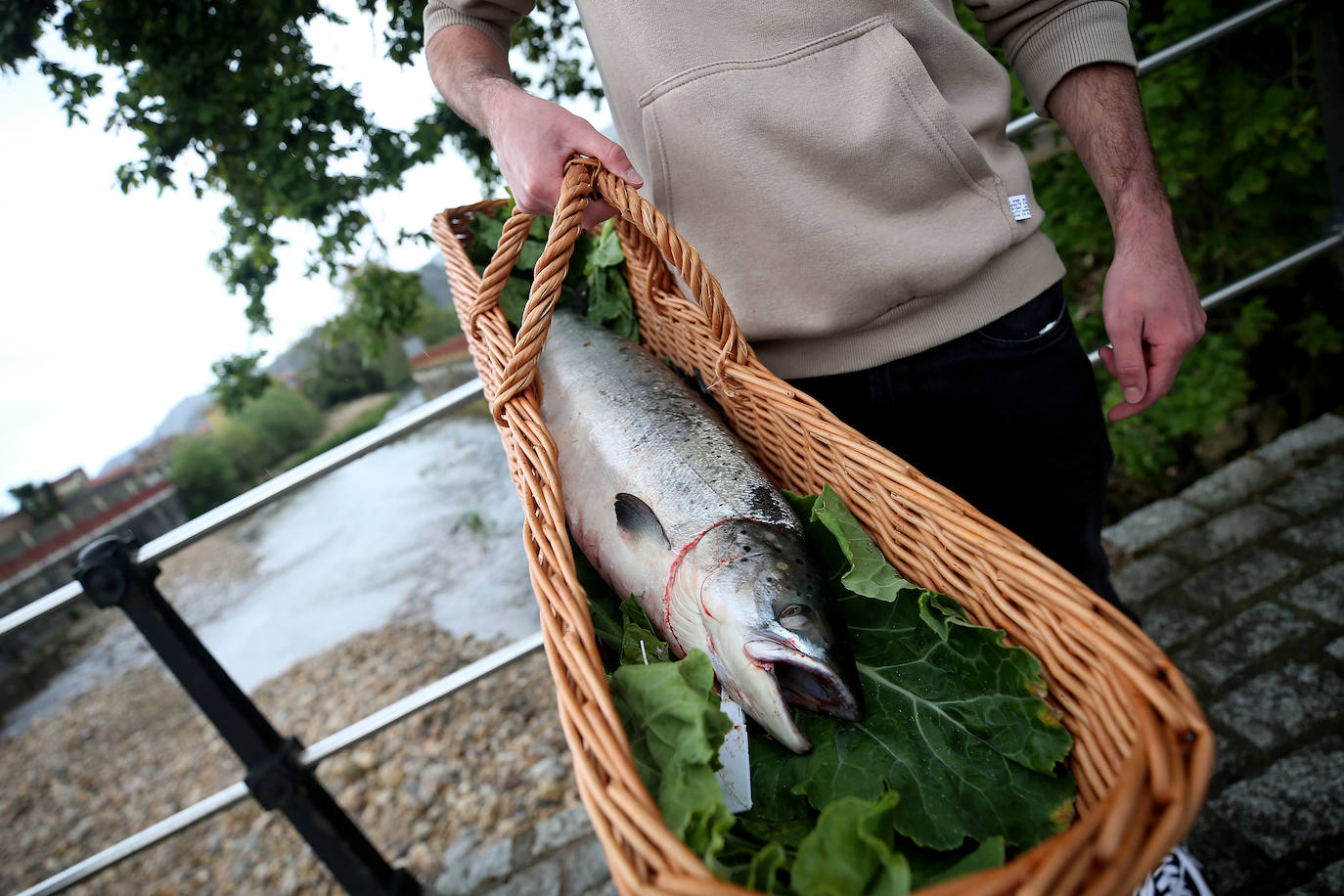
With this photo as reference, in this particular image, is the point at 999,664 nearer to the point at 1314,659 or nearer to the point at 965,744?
the point at 965,744

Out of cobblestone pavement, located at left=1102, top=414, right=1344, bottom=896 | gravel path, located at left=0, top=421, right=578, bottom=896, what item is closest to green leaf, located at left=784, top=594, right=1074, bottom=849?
cobblestone pavement, located at left=1102, top=414, right=1344, bottom=896

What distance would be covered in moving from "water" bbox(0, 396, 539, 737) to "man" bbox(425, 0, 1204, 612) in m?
5.08

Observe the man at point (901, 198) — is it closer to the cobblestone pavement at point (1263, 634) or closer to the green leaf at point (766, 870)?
the cobblestone pavement at point (1263, 634)

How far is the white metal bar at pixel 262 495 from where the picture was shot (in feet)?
5.77

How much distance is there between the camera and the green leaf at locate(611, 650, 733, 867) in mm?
757

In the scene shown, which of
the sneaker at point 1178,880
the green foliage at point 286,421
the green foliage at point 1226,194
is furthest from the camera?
the green foliage at point 286,421

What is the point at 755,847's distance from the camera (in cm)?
85

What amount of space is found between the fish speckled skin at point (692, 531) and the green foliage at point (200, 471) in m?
7.80

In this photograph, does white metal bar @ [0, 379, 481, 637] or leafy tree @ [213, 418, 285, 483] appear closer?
white metal bar @ [0, 379, 481, 637]

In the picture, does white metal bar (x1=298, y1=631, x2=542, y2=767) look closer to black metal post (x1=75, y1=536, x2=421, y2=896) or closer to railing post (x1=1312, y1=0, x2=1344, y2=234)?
black metal post (x1=75, y1=536, x2=421, y2=896)

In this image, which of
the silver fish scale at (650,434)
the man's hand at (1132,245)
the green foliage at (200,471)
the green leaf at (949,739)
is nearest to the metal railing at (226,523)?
the silver fish scale at (650,434)

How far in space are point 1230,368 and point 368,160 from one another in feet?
13.8

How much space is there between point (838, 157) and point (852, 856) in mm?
1158

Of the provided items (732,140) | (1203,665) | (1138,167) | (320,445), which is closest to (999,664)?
(732,140)
